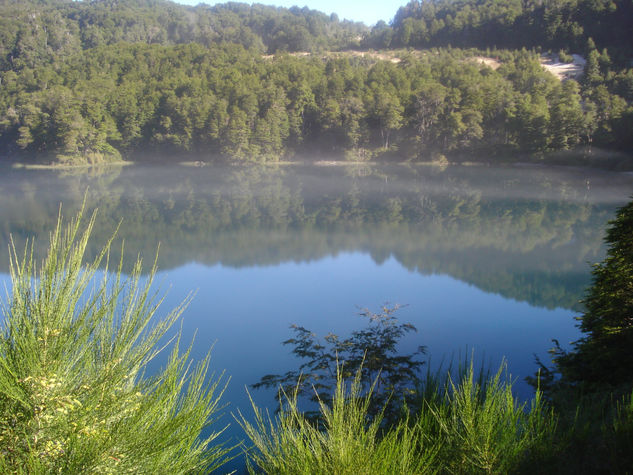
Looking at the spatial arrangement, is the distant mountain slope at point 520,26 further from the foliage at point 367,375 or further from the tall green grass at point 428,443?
the tall green grass at point 428,443

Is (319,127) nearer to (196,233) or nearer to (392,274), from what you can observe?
(196,233)

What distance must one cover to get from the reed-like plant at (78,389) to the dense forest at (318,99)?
29.3 metres

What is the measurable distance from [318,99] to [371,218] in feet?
74.3

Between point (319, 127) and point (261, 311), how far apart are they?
99.4ft

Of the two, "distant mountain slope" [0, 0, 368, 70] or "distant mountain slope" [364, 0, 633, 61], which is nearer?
"distant mountain slope" [364, 0, 633, 61]

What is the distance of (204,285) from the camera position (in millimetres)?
11281

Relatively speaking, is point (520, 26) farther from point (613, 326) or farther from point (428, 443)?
point (428, 443)

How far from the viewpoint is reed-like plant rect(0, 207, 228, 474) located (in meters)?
1.56

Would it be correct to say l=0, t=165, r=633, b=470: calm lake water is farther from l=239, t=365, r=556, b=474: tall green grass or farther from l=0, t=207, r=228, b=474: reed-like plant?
l=239, t=365, r=556, b=474: tall green grass

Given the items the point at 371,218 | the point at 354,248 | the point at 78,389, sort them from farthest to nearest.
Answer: the point at 371,218 < the point at 354,248 < the point at 78,389

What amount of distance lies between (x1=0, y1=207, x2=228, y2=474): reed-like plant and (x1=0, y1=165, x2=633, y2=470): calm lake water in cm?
32

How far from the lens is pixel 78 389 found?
1.71 m

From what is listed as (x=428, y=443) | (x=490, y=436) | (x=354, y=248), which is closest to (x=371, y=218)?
(x=354, y=248)

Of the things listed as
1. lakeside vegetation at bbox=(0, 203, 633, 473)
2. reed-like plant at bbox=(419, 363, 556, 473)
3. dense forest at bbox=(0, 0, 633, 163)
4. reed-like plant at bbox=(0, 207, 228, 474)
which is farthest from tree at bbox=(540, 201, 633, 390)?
dense forest at bbox=(0, 0, 633, 163)
